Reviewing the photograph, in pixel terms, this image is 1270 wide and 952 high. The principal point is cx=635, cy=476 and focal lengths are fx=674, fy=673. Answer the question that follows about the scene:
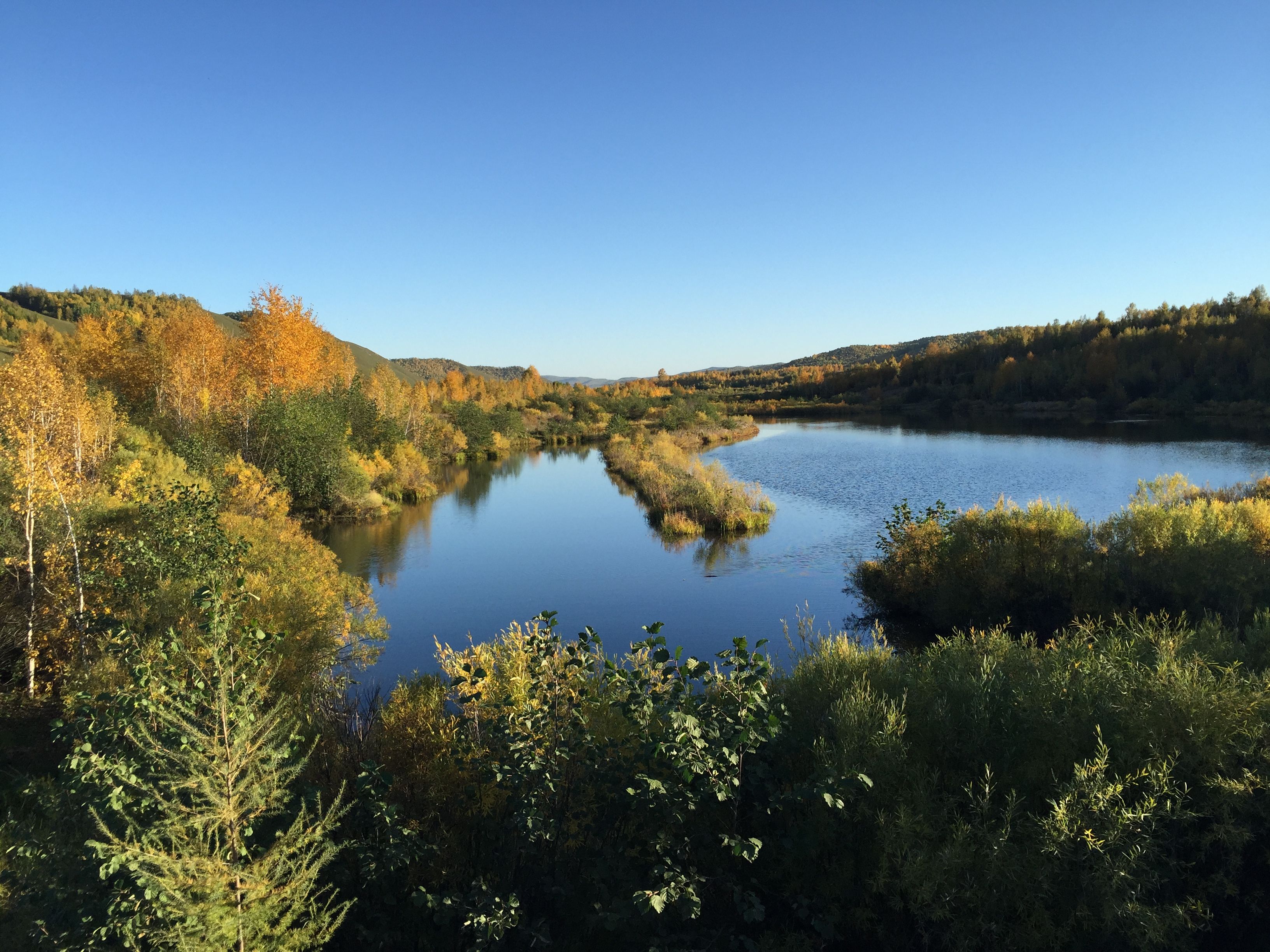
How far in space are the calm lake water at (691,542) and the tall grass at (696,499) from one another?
1.09 metres

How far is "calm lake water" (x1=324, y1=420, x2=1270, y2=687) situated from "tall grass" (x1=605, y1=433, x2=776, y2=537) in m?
1.09

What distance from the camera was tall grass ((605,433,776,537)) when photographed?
28.4 meters

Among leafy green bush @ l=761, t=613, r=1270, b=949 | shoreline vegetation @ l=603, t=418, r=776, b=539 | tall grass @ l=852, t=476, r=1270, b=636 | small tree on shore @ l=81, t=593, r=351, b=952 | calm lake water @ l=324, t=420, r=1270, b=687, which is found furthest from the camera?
shoreline vegetation @ l=603, t=418, r=776, b=539

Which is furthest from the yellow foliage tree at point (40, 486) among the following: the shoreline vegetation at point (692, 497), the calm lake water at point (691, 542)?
the shoreline vegetation at point (692, 497)

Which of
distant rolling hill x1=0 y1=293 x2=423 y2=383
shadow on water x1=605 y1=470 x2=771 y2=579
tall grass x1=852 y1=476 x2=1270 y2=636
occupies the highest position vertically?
distant rolling hill x1=0 y1=293 x2=423 y2=383

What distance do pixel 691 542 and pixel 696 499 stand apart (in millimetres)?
4308

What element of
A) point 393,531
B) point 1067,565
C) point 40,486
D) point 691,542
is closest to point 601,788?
point 40,486

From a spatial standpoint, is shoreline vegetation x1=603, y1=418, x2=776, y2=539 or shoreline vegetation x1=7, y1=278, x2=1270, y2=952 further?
shoreline vegetation x1=603, y1=418, x2=776, y2=539

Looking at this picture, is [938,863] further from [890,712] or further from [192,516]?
[192,516]

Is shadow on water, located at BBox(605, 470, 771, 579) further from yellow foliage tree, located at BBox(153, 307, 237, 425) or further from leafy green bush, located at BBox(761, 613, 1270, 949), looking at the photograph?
yellow foliage tree, located at BBox(153, 307, 237, 425)

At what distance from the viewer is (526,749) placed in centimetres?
541

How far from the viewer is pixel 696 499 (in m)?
30.9

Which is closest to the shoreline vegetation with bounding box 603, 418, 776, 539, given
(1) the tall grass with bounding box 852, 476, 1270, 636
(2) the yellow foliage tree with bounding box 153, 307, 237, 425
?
(1) the tall grass with bounding box 852, 476, 1270, 636

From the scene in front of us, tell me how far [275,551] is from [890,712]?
41.3ft
